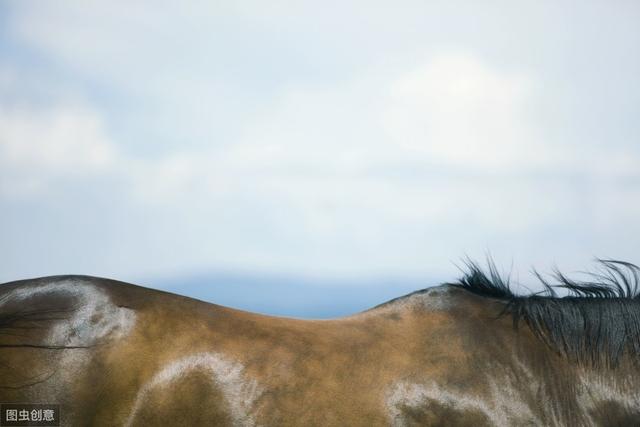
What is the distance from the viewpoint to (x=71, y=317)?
16.9 feet

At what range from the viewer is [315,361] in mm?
5133

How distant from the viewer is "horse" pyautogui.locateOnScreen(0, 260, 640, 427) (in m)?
4.97

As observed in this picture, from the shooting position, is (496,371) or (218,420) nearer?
(218,420)

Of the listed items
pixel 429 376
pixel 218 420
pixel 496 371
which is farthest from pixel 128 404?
pixel 496 371

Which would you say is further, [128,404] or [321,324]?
[321,324]

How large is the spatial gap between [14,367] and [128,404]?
0.79 m

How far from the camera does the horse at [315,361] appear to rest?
4973 mm

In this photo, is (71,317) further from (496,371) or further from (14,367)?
(496,371)

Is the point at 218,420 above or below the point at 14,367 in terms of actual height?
below

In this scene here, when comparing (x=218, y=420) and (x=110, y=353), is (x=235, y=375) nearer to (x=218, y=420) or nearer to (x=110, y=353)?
(x=218, y=420)

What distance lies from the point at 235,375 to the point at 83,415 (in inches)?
39.5

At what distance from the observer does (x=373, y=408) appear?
5.03 metres

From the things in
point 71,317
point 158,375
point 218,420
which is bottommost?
point 218,420

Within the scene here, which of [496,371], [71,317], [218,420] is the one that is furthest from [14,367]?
[496,371]
